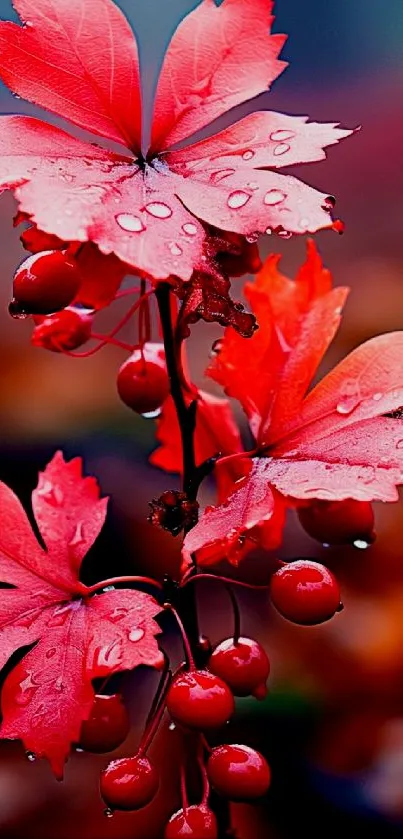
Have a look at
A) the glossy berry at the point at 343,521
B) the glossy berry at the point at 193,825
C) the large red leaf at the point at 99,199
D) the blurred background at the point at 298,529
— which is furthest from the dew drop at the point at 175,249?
the blurred background at the point at 298,529

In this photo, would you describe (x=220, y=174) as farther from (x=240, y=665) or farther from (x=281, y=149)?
(x=240, y=665)

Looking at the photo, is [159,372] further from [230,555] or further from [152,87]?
[152,87]

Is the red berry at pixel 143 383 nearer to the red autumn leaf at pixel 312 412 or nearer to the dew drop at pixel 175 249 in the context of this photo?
the red autumn leaf at pixel 312 412

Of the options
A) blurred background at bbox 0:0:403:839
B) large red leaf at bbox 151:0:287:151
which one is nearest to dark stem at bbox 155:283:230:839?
large red leaf at bbox 151:0:287:151

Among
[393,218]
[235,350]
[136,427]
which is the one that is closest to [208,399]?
[235,350]

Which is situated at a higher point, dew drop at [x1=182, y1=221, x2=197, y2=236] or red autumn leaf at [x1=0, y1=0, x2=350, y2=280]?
red autumn leaf at [x1=0, y1=0, x2=350, y2=280]

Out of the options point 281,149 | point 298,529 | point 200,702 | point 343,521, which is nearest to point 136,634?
point 200,702

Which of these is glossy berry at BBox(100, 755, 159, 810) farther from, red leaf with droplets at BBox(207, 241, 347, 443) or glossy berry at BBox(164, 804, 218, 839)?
red leaf with droplets at BBox(207, 241, 347, 443)
